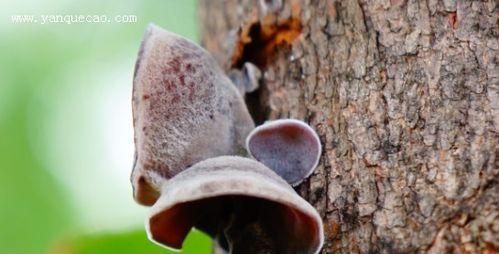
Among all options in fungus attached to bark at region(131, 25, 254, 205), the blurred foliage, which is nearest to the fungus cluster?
fungus attached to bark at region(131, 25, 254, 205)

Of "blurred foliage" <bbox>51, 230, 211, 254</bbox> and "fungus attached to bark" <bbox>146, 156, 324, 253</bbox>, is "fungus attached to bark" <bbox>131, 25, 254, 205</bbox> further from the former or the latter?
"blurred foliage" <bbox>51, 230, 211, 254</bbox>

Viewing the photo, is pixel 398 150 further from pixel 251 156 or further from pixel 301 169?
pixel 251 156

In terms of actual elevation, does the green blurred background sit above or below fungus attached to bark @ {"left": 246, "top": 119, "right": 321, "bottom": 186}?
below

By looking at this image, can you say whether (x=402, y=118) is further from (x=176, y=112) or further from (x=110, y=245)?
(x=110, y=245)

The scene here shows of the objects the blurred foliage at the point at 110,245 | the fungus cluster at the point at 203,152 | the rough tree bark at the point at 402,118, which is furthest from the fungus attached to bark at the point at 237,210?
the blurred foliage at the point at 110,245

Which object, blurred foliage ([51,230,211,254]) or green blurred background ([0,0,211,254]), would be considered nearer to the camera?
blurred foliage ([51,230,211,254])

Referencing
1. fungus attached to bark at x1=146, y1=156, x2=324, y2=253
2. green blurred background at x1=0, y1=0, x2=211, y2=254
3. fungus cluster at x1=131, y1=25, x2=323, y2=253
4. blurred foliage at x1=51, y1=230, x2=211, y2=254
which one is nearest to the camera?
fungus attached to bark at x1=146, y1=156, x2=324, y2=253

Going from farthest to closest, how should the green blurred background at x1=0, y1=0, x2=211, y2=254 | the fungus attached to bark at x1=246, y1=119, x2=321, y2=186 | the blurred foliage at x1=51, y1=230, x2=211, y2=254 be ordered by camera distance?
1. the green blurred background at x1=0, y1=0, x2=211, y2=254
2. the blurred foliage at x1=51, y1=230, x2=211, y2=254
3. the fungus attached to bark at x1=246, y1=119, x2=321, y2=186
